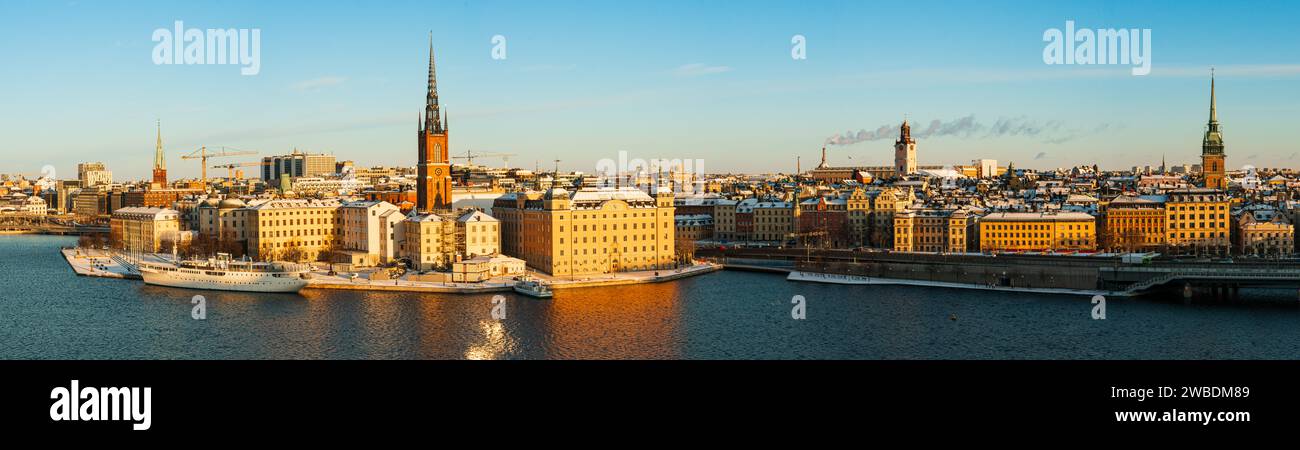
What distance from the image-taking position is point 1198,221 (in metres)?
32.0

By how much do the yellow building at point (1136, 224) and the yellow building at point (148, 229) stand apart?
2640 cm

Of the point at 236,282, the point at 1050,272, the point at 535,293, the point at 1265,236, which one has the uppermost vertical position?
the point at 1265,236

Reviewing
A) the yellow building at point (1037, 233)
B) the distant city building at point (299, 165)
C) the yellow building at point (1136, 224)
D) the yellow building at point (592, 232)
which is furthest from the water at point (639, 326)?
the distant city building at point (299, 165)

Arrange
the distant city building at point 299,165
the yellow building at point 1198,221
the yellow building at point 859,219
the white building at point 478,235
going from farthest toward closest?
the distant city building at point 299,165, the yellow building at point 859,219, the yellow building at point 1198,221, the white building at point 478,235

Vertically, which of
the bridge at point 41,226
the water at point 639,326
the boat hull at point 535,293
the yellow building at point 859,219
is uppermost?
the yellow building at point 859,219

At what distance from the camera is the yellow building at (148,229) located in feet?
113

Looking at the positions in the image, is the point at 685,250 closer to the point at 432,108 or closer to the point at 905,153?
the point at 432,108

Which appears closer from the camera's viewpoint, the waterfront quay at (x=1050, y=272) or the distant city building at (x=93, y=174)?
the waterfront quay at (x=1050, y=272)

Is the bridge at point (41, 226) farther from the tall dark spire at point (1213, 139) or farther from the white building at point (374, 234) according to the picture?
the tall dark spire at point (1213, 139)

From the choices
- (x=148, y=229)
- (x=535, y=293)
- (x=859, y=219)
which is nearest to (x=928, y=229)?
(x=859, y=219)

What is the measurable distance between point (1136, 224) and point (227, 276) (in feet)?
77.5
